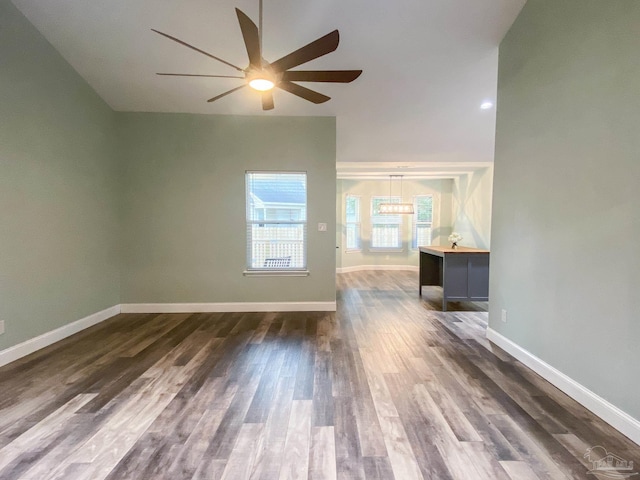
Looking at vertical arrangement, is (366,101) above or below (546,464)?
above

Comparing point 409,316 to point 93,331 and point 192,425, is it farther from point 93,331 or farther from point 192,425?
point 93,331

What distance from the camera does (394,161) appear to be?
6262 millimetres

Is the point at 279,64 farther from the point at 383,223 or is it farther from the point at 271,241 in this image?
the point at 383,223

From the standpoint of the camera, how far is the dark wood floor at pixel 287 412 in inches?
57.8

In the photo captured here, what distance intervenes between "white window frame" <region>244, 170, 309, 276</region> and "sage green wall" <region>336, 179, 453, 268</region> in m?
4.08

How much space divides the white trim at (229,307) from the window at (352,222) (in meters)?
4.36

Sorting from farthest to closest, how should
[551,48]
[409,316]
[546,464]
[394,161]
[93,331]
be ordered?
[394,161]
[409,316]
[93,331]
[551,48]
[546,464]

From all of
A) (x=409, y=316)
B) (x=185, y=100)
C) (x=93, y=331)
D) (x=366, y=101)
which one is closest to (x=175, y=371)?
(x=93, y=331)

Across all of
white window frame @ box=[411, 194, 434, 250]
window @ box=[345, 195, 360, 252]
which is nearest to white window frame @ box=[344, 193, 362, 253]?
window @ box=[345, 195, 360, 252]

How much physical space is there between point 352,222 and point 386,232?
1.11 metres

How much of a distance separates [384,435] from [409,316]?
2.52 m

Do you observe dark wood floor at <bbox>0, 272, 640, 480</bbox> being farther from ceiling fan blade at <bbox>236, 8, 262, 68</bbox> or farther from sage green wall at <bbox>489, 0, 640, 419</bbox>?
ceiling fan blade at <bbox>236, 8, 262, 68</bbox>

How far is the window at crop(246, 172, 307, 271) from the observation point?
4.24m

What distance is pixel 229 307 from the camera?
4.21 metres
